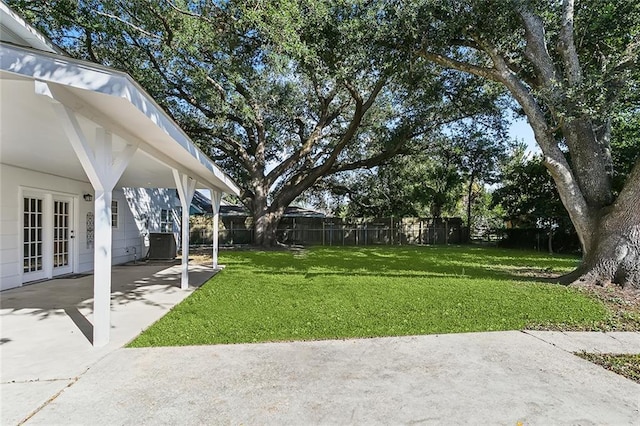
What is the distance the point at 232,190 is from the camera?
9586mm

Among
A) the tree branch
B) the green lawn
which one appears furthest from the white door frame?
the tree branch

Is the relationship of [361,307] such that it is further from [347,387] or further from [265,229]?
[265,229]

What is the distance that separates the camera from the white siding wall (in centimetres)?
650

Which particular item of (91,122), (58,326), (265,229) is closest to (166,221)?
(265,229)

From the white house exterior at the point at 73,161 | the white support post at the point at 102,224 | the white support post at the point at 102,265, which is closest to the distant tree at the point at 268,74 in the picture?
the white house exterior at the point at 73,161

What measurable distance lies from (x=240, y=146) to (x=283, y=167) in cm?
220

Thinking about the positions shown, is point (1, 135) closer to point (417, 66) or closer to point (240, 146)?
point (417, 66)

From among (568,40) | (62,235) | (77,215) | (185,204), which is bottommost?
(62,235)

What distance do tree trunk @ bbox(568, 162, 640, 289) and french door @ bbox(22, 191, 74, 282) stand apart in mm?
10511

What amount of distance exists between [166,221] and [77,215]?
17.5 ft

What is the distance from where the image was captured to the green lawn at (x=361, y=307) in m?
4.30

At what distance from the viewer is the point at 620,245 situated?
21.2 feet

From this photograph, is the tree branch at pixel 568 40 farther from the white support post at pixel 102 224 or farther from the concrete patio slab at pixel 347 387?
the white support post at pixel 102 224

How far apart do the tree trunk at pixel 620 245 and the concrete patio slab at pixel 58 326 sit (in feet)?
24.4
